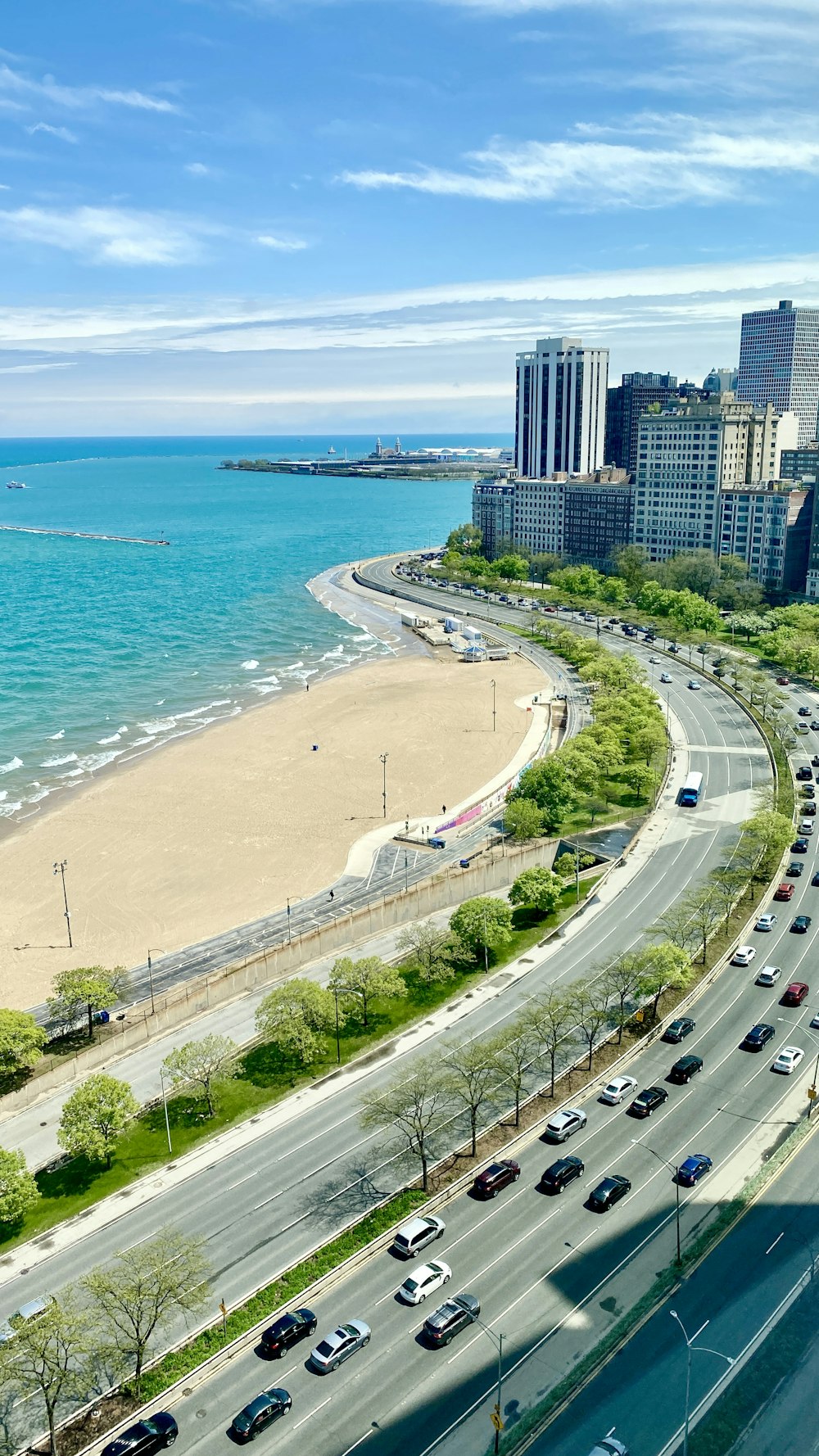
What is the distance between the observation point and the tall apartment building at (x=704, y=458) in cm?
18850

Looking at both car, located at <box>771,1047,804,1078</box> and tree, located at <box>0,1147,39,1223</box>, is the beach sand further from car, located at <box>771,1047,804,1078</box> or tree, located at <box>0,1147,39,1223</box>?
car, located at <box>771,1047,804,1078</box>

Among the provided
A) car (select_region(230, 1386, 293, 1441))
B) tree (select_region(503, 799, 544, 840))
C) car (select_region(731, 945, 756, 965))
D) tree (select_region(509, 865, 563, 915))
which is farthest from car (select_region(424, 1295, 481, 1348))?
tree (select_region(503, 799, 544, 840))

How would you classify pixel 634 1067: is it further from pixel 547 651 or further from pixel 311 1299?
pixel 547 651

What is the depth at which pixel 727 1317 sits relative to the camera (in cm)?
3512

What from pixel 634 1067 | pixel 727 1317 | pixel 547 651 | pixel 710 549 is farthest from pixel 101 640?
pixel 727 1317

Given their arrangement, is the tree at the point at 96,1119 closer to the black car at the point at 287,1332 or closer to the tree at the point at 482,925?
the black car at the point at 287,1332

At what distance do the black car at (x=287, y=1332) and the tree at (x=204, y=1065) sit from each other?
14.7 metres

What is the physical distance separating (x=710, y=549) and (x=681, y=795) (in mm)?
114373

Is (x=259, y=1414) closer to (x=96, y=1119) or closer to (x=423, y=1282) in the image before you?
(x=423, y=1282)

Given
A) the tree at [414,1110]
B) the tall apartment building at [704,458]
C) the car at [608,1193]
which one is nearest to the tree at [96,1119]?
the tree at [414,1110]

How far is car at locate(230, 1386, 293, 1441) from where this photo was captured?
31.5 meters

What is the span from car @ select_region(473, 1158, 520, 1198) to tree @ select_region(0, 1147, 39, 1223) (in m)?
18.7

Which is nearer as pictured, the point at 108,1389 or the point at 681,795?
the point at 108,1389

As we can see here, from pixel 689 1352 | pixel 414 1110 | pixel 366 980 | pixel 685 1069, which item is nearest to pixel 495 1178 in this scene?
pixel 414 1110
